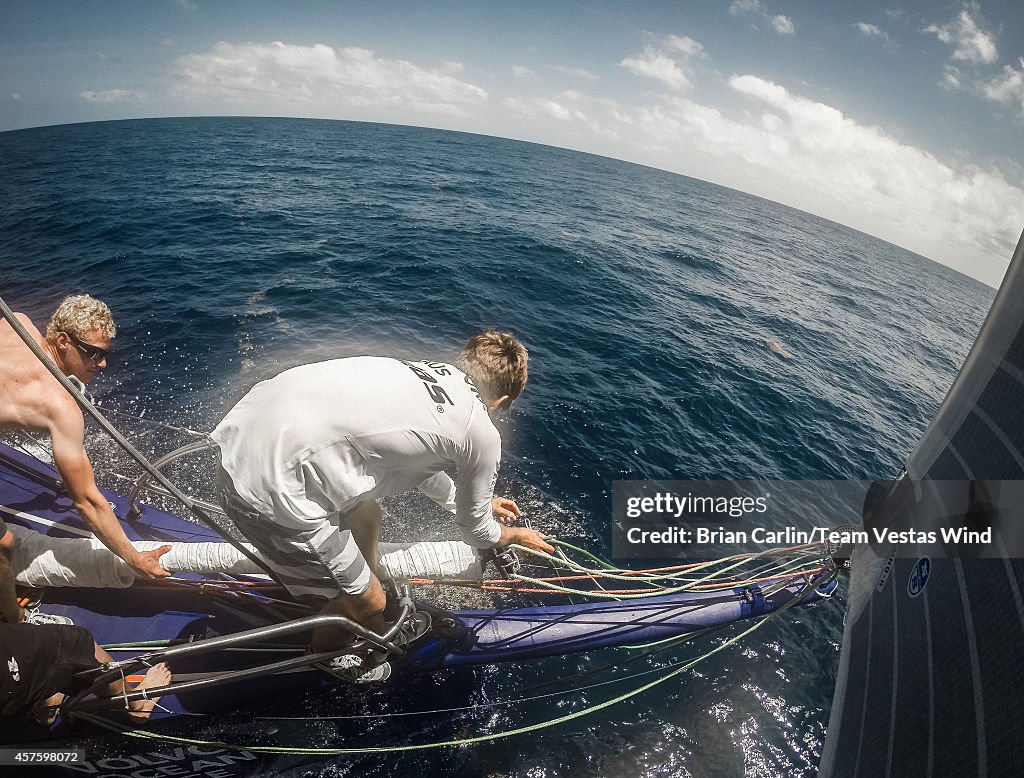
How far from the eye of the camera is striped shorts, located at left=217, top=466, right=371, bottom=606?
2.23m

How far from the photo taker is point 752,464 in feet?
28.0

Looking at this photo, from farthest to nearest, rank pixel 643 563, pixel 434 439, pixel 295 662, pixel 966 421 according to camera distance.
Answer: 1. pixel 643 563
2. pixel 295 662
3. pixel 966 421
4. pixel 434 439

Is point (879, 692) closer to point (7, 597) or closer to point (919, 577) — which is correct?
point (919, 577)

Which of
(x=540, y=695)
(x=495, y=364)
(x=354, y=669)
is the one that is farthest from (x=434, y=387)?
(x=540, y=695)

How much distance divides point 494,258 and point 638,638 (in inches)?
636

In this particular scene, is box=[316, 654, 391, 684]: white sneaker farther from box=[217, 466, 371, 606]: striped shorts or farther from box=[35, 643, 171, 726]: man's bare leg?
box=[35, 643, 171, 726]: man's bare leg

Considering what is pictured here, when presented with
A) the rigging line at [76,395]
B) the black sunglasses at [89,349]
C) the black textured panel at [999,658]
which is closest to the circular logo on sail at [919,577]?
the black textured panel at [999,658]

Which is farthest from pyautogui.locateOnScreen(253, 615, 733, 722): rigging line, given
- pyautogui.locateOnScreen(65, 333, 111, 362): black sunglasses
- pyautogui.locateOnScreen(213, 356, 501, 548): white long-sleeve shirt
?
pyautogui.locateOnScreen(65, 333, 111, 362): black sunglasses

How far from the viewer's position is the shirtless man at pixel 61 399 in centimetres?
277

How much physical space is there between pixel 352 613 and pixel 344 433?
147 cm

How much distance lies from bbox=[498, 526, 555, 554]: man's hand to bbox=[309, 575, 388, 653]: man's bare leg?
0.89m

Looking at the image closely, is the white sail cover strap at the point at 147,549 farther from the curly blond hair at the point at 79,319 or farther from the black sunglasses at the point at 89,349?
the curly blond hair at the point at 79,319

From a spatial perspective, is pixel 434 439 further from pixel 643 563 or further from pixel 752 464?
pixel 752 464

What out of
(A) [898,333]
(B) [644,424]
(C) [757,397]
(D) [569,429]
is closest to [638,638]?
(D) [569,429]
